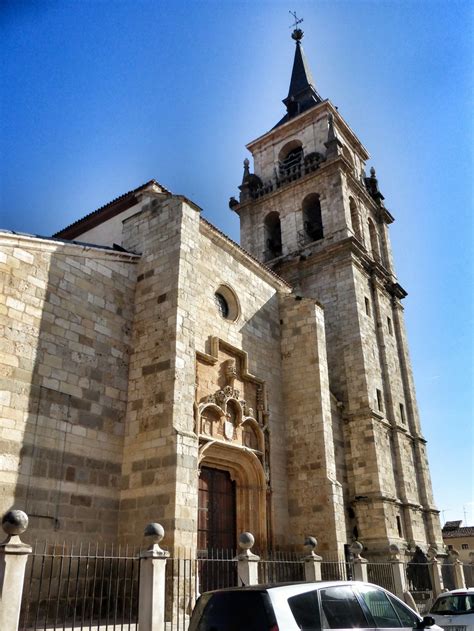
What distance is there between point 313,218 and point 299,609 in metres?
20.9

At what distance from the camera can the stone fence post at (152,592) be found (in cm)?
607

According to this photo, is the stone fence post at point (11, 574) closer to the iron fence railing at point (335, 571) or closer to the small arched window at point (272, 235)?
the iron fence railing at point (335, 571)

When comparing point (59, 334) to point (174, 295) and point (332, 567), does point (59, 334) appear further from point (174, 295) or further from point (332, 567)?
point (332, 567)

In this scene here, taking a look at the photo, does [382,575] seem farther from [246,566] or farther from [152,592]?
[152,592]

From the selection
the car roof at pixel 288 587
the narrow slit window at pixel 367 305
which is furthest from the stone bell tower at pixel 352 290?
the car roof at pixel 288 587

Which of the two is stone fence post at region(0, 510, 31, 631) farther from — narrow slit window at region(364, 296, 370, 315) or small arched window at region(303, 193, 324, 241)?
small arched window at region(303, 193, 324, 241)

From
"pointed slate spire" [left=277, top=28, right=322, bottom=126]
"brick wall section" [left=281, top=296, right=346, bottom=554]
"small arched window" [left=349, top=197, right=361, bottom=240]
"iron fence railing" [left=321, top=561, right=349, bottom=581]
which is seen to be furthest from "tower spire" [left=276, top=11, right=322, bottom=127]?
"iron fence railing" [left=321, top=561, right=349, bottom=581]

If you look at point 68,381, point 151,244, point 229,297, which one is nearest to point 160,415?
point 68,381

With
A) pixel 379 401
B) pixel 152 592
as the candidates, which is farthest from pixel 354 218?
pixel 152 592

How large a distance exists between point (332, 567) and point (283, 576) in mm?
1159

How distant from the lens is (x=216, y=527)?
11.9 meters

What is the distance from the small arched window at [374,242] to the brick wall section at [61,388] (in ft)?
49.7

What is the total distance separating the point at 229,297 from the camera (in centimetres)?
1444

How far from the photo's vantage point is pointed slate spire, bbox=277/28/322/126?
29.0 meters
